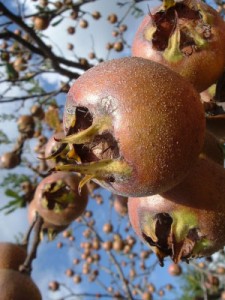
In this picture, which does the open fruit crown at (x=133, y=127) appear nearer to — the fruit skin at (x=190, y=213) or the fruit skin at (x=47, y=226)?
the fruit skin at (x=190, y=213)

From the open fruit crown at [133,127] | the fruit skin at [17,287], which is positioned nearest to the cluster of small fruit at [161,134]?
the open fruit crown at [133,127]

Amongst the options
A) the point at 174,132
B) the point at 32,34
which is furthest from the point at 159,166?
the point at 32,34

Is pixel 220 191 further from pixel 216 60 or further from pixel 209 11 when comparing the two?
pixel 209 11

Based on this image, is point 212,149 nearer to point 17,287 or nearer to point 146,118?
point 146,118

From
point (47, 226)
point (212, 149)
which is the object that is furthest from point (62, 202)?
point (212, 149)

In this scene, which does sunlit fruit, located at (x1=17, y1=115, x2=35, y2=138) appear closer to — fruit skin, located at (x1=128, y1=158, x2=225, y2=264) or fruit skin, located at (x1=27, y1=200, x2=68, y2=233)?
fruit skin, located at (x1=27, y1=200, x2=68, y2=233)

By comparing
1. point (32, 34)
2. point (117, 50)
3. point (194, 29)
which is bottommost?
point (117, 50)

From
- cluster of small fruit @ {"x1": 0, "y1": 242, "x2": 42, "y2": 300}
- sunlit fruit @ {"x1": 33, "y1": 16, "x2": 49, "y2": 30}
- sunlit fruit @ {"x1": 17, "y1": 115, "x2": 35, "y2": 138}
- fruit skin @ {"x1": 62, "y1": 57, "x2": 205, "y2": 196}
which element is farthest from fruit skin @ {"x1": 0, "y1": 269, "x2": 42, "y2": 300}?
sunlit fruit @ {"x1": 33, "y1": 16, "x2": 49, "y2": 30}
